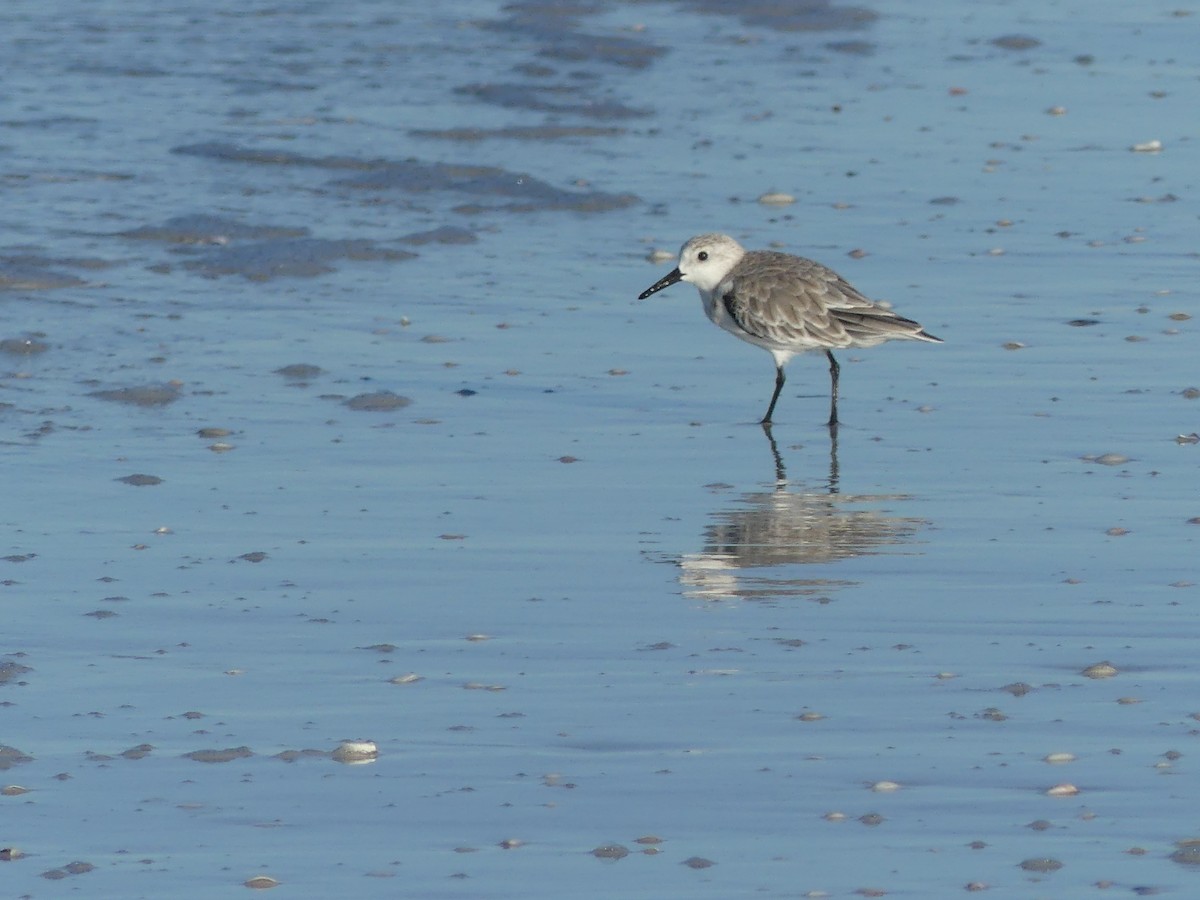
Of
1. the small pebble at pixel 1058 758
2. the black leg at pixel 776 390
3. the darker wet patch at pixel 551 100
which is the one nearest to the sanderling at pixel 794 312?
the black leg at pixel 776 390

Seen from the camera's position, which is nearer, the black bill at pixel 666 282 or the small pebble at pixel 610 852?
the small pebble at pixel 610 852

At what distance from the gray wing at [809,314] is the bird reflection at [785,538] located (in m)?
1.22

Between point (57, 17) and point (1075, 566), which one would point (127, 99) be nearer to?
point (57, 17)

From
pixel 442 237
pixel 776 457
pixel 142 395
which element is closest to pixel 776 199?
pixel 442 237

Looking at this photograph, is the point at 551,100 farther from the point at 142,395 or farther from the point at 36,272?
the point at 142,395

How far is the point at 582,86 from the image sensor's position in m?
16.3

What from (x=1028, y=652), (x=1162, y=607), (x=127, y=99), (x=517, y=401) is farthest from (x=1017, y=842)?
(x=127, y=99)

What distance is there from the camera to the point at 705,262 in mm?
9562

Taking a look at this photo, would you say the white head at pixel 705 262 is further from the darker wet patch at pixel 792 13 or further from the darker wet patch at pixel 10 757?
the darker wet patch at pixel 792 13

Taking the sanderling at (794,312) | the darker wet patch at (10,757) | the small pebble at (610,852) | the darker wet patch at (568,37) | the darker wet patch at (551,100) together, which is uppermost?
the darker wet patch at (568,37)

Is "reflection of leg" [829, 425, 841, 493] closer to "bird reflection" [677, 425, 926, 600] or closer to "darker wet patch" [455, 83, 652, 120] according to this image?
"bird reflection" [677, 425, 926, 600]

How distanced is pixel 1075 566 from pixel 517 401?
288cm

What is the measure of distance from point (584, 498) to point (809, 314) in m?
1.91

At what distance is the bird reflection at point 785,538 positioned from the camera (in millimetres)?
6523
